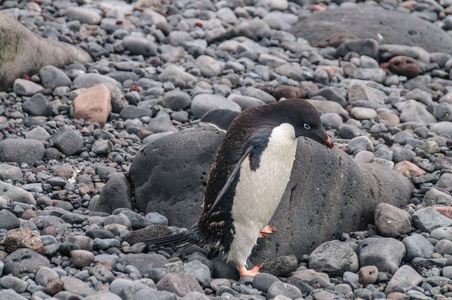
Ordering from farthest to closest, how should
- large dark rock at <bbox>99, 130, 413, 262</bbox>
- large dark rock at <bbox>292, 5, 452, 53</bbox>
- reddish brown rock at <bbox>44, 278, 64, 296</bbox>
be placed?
large dark rock at <bbox>292, 5, 452, 53</bbox> → large dark rock at <bbox>99, 130, 413, 262</bbox> → reddish brown rock at <bbox>44, 278, 64, 296</bbox>

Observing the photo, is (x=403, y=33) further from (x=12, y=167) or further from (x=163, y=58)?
(x=12, y=167)

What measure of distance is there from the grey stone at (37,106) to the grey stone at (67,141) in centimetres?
74

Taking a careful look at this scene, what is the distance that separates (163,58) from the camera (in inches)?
354

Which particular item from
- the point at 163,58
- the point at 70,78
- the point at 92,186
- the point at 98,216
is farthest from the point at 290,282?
the point at 163,58

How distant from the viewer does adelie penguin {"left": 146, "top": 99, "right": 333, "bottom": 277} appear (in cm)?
403

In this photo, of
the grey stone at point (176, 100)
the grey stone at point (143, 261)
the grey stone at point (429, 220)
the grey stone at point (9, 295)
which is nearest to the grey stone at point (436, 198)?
the grey stone at point (429, 220)

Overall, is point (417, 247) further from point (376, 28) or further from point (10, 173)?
point (376, 28)

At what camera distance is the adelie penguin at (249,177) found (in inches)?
159

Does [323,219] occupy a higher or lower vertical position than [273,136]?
lower

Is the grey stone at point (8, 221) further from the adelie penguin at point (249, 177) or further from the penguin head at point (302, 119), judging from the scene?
the penguin head at point (302, 119)

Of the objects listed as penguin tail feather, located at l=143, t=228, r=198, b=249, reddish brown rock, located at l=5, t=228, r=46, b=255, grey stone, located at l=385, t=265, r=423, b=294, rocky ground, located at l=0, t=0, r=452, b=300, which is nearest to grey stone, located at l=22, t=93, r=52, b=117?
rocky ground, located at l=0, t=0, r=452, b=300

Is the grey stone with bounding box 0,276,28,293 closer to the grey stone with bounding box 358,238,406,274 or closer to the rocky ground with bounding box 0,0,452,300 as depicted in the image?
the rocky ground with bounding box 0,0,452,300

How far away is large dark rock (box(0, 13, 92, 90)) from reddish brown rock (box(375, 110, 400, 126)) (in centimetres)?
480

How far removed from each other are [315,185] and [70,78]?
15.0ft
